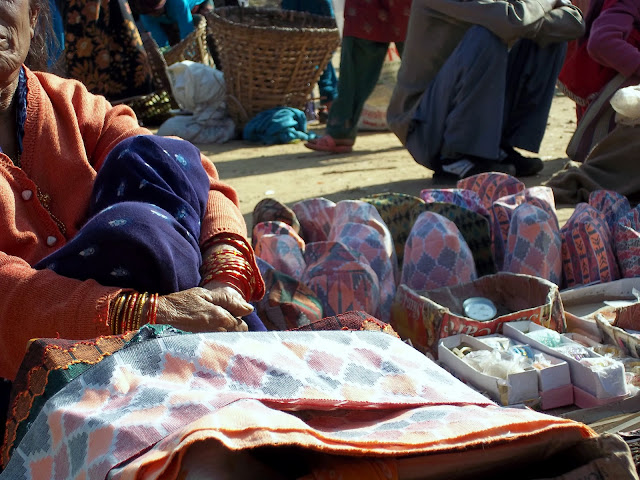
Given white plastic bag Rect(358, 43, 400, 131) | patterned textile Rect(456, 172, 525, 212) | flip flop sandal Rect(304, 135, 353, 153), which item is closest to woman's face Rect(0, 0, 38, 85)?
patterned textile Rect(456, 172, 525, 212)

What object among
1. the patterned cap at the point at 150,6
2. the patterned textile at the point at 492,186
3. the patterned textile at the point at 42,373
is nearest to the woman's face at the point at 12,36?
the patterned textile at the point at 42,373

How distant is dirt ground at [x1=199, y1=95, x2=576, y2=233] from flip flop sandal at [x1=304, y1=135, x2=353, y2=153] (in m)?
0.06

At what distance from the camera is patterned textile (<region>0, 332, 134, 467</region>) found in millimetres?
1180

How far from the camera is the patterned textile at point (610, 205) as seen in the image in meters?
2.93

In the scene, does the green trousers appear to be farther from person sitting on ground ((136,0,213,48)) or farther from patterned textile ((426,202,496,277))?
patterned textile ((426,202,496,277))

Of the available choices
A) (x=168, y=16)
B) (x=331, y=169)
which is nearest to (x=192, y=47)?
(x=168, y=16)

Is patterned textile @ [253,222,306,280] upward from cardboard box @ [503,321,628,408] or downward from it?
downward

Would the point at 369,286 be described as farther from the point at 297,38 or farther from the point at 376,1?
the point at 297,38

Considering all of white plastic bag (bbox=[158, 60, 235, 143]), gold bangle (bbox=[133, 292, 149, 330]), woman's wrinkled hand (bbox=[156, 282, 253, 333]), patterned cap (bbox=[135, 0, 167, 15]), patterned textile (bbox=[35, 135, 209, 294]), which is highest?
patterned textile (bbox=[35, 135, 209, 294])

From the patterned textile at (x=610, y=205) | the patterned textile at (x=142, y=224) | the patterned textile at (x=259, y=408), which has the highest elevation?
the patterned textile at (x=259, y=408)

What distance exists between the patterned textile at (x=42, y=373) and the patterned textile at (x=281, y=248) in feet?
4.16

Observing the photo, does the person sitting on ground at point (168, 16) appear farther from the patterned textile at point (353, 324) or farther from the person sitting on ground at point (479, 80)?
the patterned textile at point (353, 324)

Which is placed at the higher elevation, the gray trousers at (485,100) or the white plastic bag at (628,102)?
the white plastic bag at (628,102)

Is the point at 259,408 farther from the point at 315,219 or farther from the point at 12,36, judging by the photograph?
the point at 315,219
